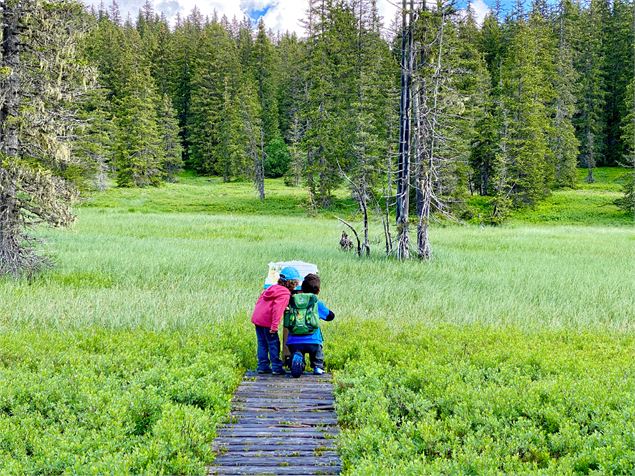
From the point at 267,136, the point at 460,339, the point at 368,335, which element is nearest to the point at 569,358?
the point at 460,339

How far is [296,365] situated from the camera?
23.7 feet

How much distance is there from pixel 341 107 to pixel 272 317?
132 ft

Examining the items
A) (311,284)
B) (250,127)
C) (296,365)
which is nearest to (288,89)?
(250,127)

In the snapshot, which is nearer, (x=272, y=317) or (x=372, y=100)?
(x=272, y=317)

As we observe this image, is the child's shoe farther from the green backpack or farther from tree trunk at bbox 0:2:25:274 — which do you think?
tree trunk at bbox 0:2:25:274

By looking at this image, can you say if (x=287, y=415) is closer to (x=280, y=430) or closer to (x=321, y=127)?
(x=280, y=430)

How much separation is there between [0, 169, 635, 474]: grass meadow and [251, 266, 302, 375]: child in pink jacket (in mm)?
516

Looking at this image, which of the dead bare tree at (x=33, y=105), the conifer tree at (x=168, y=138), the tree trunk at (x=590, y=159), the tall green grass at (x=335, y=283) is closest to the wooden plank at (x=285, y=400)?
the tall green grass at (x=335, y=283)

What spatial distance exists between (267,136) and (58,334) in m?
61.5

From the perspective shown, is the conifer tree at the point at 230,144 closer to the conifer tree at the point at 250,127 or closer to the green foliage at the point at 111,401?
the conifer tree at the point at 250,127

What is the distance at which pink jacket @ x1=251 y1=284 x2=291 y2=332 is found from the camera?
7219mm

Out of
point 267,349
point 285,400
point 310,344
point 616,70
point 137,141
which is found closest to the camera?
point 285,400

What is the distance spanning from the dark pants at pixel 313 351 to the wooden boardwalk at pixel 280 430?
0.89 feet

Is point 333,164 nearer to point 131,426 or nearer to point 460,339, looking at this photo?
point 460,339
